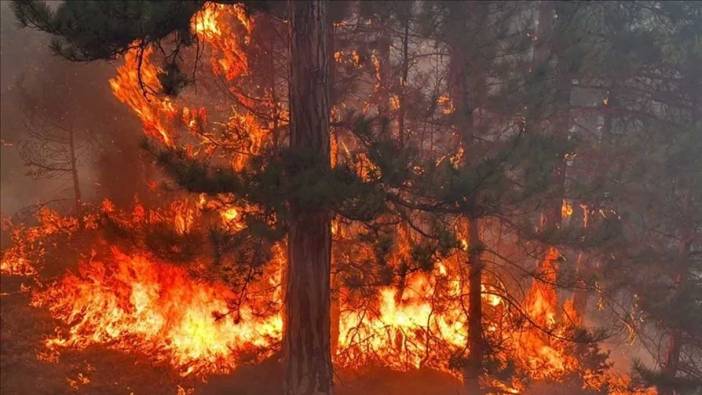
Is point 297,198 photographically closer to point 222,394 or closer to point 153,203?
point 222,394

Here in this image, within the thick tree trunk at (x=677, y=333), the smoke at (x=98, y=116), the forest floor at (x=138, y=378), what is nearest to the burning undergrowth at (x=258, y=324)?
the forest floor at (x=138, y=378)

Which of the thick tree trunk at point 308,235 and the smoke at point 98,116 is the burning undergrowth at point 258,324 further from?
the smoke at point 98,116

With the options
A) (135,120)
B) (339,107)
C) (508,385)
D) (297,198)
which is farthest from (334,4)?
(135,120)

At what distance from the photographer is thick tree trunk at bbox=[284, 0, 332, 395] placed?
272 inches

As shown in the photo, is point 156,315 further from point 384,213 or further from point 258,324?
point 384,213

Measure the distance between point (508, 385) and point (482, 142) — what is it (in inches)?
208

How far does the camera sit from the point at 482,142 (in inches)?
377

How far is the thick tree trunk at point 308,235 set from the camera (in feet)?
22.7

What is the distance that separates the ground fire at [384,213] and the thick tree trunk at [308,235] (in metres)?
0.03

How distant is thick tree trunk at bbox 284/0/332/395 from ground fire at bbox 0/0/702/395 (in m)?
0.03

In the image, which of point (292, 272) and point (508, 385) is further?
point (508, 385)

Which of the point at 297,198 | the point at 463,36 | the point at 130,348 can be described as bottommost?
the point at 130,348

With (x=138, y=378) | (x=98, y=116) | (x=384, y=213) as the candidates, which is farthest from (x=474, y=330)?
(x=98, y=116)

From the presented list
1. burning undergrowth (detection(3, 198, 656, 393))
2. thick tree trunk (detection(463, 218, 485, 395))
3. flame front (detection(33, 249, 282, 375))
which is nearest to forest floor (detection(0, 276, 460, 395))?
burning undergrowth (detection(3, 198, 656, 393))
